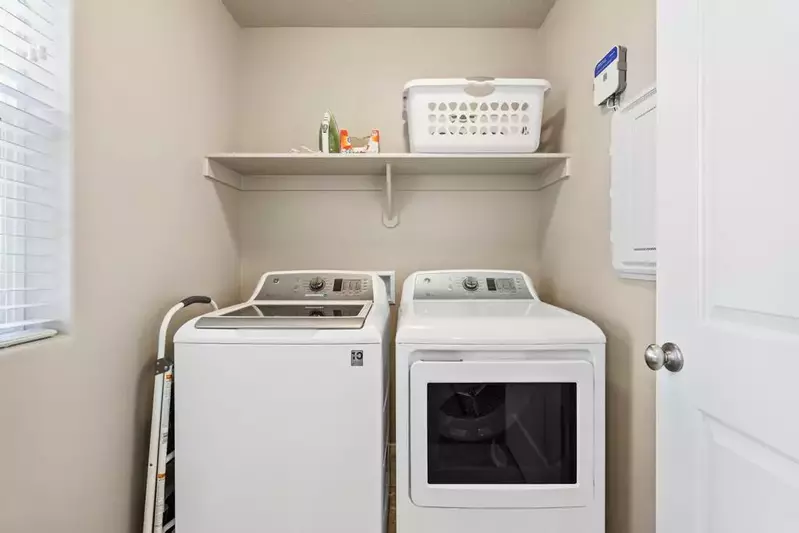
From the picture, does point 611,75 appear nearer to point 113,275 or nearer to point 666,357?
point 666,357

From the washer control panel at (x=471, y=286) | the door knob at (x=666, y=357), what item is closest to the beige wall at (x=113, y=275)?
the washer control panel at (x=471, y=286)

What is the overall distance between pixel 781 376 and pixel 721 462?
0.25m

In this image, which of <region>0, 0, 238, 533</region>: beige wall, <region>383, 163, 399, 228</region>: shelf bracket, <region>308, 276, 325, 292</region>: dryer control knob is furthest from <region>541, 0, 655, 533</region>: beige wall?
<region>0, 0, 238, 533</region>: beige wall

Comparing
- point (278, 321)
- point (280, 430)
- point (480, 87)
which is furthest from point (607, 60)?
point (280, 430)

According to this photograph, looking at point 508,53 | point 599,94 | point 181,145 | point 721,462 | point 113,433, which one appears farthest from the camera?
point 508,53

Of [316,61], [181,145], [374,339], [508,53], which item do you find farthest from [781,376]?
[316,61]

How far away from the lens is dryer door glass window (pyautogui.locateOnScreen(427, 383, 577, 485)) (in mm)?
1454

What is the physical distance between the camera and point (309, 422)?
1413 millimetres

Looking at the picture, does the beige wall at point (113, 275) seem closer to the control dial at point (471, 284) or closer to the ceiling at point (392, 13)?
the ceiling at point (392, 13)

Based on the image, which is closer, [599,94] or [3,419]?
[3,419]

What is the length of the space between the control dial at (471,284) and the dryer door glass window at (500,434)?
65cm

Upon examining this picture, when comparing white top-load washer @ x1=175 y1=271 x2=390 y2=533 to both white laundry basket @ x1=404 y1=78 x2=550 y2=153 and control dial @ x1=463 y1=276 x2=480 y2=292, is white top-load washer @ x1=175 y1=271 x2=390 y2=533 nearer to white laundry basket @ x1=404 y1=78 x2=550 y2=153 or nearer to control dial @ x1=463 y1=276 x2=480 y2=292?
control dial @ x1=463 y1=276 x2=480 y2=292

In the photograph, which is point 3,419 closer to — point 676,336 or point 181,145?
point 181,145

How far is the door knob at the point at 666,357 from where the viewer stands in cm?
97
